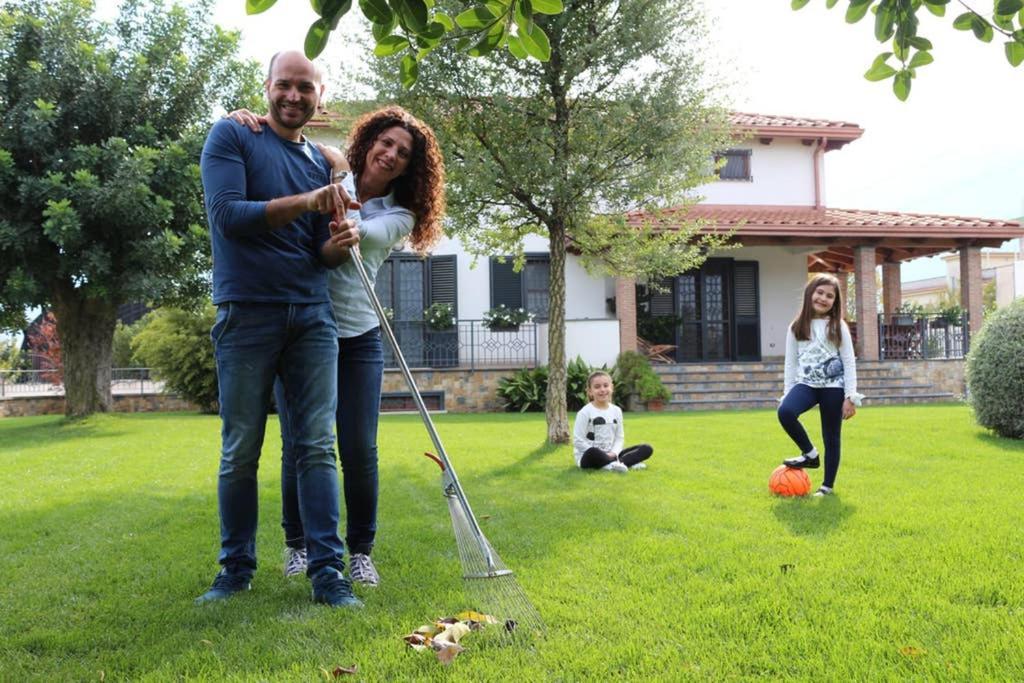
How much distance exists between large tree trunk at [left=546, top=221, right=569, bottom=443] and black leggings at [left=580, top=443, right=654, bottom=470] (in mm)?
2143

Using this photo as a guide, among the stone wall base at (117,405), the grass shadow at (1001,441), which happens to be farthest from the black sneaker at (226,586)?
the stone wall base at (117,405)

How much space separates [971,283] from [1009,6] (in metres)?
17.4

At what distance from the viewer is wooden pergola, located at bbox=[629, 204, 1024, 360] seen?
16484 mm

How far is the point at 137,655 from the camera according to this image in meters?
2.51

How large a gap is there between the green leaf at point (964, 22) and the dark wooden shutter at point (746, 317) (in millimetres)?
16608

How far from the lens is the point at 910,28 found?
2221 millimetres

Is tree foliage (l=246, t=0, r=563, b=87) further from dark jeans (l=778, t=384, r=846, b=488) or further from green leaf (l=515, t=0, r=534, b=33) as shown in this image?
dark jeans (l=778, t=384, r=846, b=488)

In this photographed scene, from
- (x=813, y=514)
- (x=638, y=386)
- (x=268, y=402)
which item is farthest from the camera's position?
(x=638, y=386)

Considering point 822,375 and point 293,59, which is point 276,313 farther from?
point 822,375

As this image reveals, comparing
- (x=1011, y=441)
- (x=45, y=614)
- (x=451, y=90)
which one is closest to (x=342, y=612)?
(x=45, y=614)

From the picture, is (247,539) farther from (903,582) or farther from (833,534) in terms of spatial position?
(833,534)

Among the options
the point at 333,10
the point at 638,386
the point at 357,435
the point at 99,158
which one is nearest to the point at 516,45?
the point at 333,10

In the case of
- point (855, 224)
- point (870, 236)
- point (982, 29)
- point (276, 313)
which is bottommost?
point (276, 313)

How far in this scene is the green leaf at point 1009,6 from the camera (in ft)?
6.47
